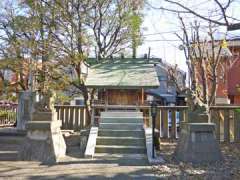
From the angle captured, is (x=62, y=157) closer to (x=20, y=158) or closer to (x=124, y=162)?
(x=20, y=158)

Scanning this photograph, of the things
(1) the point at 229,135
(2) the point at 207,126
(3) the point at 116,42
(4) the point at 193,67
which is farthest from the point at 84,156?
(4) the point at 193,67

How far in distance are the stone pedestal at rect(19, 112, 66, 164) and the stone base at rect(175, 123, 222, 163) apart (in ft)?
11.4

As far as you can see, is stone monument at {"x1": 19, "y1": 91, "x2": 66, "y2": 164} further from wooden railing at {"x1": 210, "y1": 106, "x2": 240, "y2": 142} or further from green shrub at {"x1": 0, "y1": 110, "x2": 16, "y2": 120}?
green shrub at {"x1": 0, "y1": 110, "x2": 16, "y2": 120}

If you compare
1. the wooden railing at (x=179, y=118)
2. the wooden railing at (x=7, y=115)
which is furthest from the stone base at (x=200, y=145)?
the wooden railing at (x=7, y=115)

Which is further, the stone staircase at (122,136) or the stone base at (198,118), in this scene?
the stone staircase at (122,136)

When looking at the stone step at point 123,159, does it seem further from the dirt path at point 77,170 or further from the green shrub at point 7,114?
the green shrub at point 7,114

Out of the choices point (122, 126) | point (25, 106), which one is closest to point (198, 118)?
point (122, 126)

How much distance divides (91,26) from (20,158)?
7024 mm

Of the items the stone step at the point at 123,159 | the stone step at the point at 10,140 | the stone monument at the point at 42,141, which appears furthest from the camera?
the stone step at the point at 10,140

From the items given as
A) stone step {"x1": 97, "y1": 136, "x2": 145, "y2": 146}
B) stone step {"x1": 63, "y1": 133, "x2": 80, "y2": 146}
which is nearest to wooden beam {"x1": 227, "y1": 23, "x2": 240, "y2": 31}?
stone step {"x1": 97, "y1": 136, "x2": 145, "y2": 146}

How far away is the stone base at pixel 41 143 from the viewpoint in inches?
387

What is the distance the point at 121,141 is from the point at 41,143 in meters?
2.92

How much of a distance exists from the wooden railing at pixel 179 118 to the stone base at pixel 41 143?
4.72 meters

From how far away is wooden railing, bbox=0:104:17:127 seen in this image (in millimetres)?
19000
